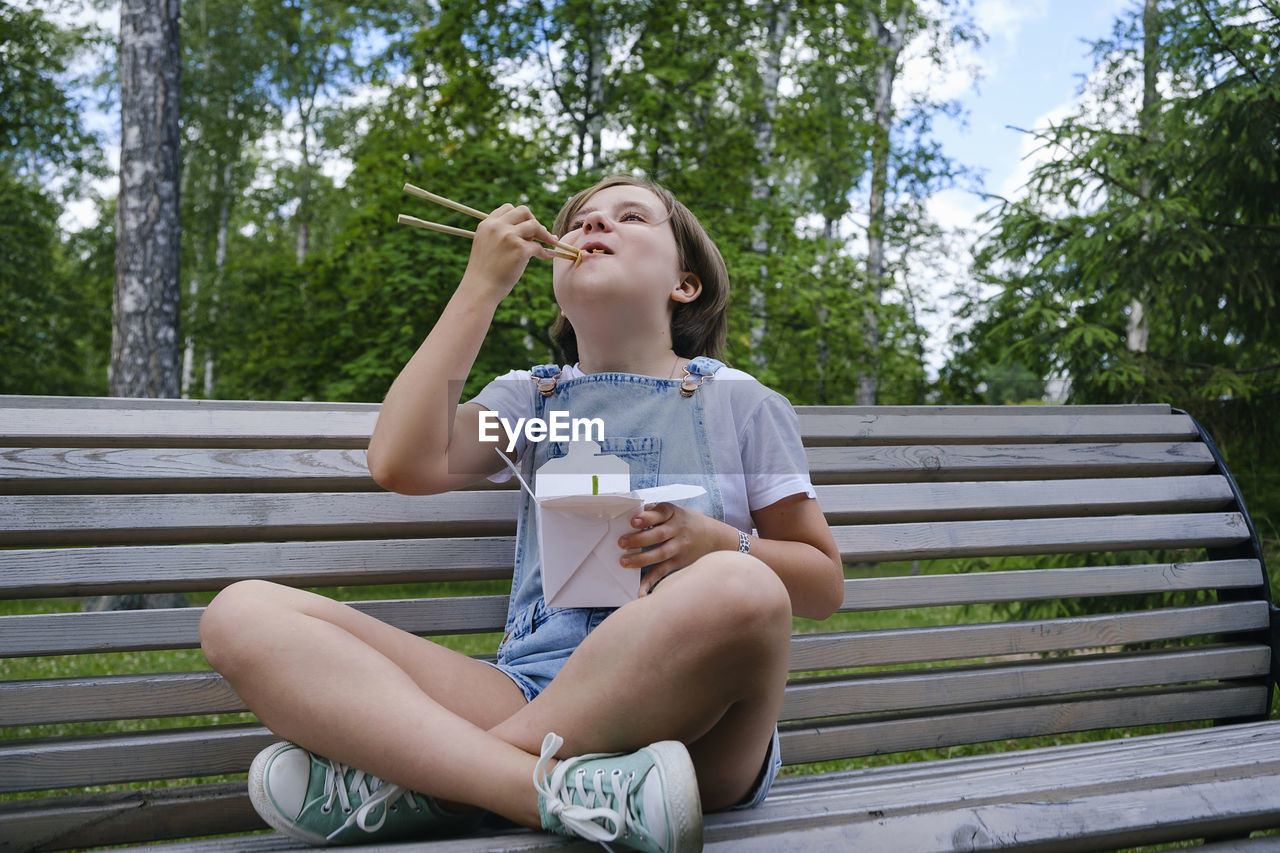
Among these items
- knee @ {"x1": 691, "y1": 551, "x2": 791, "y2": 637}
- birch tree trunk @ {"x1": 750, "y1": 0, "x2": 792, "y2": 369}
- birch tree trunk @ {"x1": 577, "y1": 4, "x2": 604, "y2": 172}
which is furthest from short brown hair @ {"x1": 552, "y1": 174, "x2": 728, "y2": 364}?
birch tree trunk @ {"x1": 750, "y1": 0, "x2": 792, "y2": 369}

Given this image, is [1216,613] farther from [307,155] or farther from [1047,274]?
[307,155]

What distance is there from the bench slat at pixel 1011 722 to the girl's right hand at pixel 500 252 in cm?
111

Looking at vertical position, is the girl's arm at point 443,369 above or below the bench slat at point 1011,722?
above

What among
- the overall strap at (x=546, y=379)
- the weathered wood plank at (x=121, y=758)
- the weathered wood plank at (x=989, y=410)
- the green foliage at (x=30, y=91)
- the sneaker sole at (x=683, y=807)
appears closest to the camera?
the sneaker sole at (x=683, y=807)

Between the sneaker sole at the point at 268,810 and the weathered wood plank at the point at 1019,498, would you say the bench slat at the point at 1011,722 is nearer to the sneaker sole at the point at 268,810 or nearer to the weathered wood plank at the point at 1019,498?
the weathered wood plank at the point at 1019,498

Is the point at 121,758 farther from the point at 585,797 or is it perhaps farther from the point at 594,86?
the point at 594,86

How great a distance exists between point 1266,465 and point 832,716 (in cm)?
412

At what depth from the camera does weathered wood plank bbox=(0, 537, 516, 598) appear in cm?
171

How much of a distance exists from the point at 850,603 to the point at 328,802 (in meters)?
1.22

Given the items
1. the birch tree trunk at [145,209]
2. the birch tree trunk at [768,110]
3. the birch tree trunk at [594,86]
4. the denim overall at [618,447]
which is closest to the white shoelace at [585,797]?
the denim overall at [618,447]

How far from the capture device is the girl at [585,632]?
121 cm

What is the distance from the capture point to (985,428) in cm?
248

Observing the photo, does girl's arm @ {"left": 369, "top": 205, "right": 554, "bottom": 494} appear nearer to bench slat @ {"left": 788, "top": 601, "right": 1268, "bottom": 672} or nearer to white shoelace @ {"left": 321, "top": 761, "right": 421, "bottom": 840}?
white shoelace @ {"left": 321, "top": 761, "right": 421, "bottom": 840}

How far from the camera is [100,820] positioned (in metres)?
1.63
